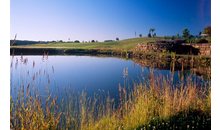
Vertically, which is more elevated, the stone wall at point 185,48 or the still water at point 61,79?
the stone wall at point 185,48

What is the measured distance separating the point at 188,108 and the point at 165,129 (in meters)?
1.00

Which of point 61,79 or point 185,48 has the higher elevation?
point 185,48

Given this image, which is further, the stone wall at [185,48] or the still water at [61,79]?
the stone wall at [185,48]

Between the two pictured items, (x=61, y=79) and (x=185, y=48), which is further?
(x=185, y=48)

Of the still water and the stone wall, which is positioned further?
the stone wall

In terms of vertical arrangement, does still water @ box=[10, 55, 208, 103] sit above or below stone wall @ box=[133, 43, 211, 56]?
below
